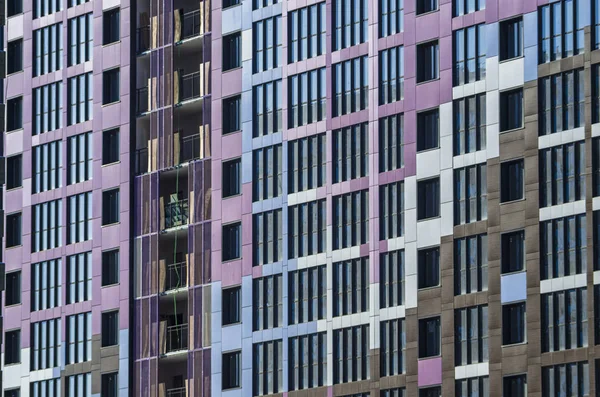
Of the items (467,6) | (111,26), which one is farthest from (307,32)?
(111,26)

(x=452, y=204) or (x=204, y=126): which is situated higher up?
(x=204, y=126)

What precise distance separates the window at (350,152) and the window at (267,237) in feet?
16.3

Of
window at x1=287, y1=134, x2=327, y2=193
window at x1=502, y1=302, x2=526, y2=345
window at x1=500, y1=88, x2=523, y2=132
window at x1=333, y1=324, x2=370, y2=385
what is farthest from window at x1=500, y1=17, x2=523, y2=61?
window at x1=333, y1=324, x2=370, y2=385

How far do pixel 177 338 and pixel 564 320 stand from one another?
3004 centimetres

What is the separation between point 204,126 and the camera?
132 meters

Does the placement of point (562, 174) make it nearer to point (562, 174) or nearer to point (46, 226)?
point (562, 174)

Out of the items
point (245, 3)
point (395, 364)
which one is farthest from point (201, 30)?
point (395, 364)

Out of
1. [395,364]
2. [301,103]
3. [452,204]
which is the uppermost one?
[301,103]

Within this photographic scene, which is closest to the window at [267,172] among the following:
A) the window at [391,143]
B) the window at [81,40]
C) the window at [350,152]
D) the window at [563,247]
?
the window at [350,152]

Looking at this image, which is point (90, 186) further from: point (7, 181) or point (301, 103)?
point (301, 103)

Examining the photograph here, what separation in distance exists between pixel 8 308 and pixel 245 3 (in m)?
25.1

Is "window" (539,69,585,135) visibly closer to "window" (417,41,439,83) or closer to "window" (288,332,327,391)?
"window" (417,41,439,83)

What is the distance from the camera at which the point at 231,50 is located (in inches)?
5153

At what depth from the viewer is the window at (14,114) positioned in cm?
14238
